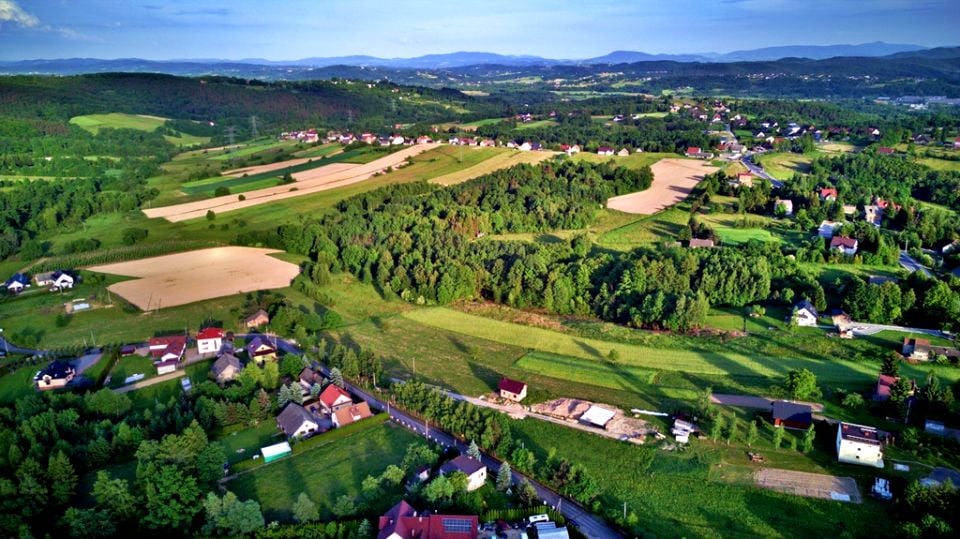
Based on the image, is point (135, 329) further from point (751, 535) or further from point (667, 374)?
point (751, 535)

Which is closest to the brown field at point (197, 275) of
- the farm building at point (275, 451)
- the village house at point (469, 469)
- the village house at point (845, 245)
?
the farm building at point (275, 451)

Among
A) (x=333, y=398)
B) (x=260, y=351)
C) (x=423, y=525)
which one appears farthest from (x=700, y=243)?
(x=423, y=525)

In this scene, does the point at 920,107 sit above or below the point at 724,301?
above

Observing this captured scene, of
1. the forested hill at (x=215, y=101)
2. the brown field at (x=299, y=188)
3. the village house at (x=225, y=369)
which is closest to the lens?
the village house at (x=225, y=369)

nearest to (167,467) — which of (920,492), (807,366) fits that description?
(920,492)

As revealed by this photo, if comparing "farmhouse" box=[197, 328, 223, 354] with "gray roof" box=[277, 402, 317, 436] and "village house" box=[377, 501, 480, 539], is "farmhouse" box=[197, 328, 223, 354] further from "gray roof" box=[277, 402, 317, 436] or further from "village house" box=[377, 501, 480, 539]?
"village house" box=[377, 501, 480, 539]

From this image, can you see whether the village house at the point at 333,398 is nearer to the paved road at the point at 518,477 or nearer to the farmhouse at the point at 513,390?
the paved road at the point at 518,477

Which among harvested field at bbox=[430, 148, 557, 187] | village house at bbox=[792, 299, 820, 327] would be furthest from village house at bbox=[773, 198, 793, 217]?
harvested field at bbox=[430, 148, 557, 187]

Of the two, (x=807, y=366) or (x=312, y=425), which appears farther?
(x=807, y=366)
